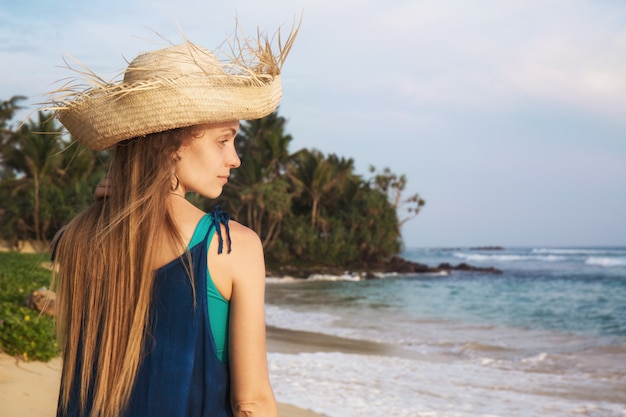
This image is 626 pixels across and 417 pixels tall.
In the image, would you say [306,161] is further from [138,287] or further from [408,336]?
[138,287]

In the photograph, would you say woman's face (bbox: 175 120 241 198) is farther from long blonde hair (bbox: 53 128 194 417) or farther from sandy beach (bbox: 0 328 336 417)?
sandy beach (bbox: 0 328 336 417)

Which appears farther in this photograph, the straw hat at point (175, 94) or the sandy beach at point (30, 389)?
the sandy beach at point (30, 389)

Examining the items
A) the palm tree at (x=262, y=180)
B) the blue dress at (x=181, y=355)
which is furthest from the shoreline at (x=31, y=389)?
the palm tree at (x=262, y=180)

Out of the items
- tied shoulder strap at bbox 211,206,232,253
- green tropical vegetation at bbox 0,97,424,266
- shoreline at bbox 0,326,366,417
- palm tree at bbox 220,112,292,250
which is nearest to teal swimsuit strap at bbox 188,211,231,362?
tied shoulder strap at bbox 211,206,232,253

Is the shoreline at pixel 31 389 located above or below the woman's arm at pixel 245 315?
below

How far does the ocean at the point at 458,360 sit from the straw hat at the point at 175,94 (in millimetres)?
4624

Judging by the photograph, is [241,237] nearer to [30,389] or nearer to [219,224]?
[219,224]

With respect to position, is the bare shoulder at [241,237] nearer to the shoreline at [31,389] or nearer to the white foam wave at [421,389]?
the shoreline at [31,389]

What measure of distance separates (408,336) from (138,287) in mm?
10815

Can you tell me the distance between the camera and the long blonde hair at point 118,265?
4.27 ft

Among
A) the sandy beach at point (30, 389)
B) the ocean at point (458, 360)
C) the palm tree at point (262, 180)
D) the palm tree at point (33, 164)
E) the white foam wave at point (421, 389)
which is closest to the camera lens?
the sandy beach at point (30, 389)

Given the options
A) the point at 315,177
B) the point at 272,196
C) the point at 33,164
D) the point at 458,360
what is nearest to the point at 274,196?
the point at 272,196

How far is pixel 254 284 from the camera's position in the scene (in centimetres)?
129

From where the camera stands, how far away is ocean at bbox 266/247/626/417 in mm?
6285
